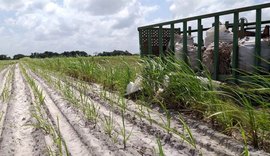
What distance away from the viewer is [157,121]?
3949mm

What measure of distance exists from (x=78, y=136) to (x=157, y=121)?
36.7 inches

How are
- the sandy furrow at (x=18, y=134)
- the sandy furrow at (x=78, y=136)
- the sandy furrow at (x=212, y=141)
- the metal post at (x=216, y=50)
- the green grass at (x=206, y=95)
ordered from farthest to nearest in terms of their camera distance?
the metal post at (x=216, y=50), the sandy furrow at (x=18, y=134), the sandy furrow at (x=78, y=136), the green grass at (x=206, y=95), the sandy furrow at (x=212, y=141)

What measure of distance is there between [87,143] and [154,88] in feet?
6.71

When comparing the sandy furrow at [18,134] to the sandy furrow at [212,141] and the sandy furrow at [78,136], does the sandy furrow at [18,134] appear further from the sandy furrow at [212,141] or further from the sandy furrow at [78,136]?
the sandy furrow at [212,141]

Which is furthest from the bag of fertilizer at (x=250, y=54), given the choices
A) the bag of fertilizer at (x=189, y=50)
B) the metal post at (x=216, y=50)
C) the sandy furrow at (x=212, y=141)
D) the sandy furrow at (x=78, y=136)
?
the sandy furrow at (x=78, y=136)

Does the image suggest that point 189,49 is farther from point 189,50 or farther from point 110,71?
point 110,71

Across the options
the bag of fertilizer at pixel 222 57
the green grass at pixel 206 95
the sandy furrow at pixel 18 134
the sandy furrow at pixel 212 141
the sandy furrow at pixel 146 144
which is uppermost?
the bag of fertilizer at pixel 222 57

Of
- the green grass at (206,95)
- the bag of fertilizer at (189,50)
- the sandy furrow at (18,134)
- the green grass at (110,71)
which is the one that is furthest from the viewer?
the green grass at (110,71)

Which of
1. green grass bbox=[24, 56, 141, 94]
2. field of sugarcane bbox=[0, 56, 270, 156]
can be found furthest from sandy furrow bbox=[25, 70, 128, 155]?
green grass bbox=[24, 56, 141, 94]

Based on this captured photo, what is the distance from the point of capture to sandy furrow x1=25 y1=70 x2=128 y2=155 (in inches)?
121

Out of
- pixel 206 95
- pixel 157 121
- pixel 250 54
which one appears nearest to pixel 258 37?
pixel 250 54

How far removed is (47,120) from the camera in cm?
429

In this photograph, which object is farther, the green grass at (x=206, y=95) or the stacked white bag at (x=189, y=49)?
the stacked white bag at (x=189, y=49)

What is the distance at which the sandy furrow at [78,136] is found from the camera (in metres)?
3.08
